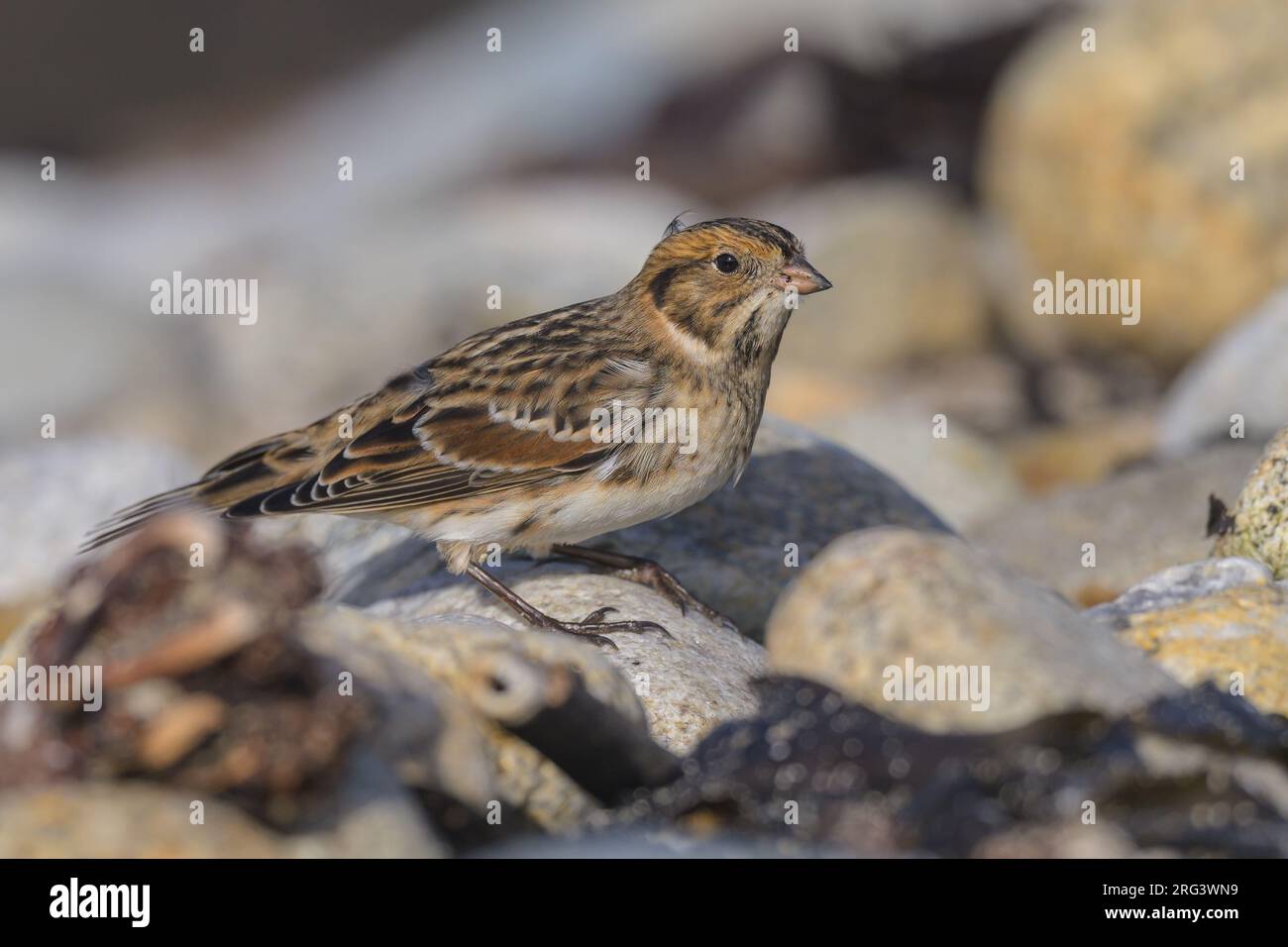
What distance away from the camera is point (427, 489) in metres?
6.07

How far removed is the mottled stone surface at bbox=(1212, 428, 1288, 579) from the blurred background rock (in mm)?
1461

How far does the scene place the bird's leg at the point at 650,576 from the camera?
605 cm

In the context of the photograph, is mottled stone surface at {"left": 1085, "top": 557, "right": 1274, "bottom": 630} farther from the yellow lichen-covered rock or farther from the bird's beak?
the bird's beak

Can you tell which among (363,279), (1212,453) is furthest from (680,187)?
(1212,453)

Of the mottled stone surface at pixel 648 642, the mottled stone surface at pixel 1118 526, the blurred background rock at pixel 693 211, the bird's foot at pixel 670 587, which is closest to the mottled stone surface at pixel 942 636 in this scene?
the mottled stone surface at pixel 648 642

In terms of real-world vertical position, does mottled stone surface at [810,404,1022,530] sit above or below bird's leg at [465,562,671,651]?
above

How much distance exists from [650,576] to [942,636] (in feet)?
7.14

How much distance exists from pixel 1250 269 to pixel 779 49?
20.5 feet

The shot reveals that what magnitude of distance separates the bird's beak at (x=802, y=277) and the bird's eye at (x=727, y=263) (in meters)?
0.18

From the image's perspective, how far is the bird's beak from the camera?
6.02 metres

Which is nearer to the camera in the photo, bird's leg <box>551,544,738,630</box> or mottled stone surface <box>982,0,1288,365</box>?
bird's leg <box>551,544,738,630</box>

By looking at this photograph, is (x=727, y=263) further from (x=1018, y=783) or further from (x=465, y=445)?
(x=1018, y=783)

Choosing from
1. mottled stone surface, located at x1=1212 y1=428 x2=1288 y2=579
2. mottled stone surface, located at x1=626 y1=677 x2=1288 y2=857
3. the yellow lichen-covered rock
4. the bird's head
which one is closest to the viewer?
mottled stone surface, located at x1=626 y1=677 x2=1288 y2=857

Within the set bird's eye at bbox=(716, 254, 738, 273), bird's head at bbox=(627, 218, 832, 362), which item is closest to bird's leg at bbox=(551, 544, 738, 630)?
bird's head at bbox=(627, 218, 832, 362)
